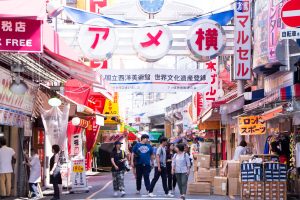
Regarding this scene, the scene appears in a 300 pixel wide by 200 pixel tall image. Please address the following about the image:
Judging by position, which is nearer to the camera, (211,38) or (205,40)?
(205,40)

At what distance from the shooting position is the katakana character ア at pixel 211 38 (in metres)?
22.8

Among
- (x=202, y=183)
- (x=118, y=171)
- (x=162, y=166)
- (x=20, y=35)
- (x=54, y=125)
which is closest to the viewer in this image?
(x=20, y=35)

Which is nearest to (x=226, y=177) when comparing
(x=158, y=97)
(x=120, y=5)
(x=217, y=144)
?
(x=120, y=5)

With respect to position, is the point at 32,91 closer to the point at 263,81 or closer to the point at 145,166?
the point at 145,166

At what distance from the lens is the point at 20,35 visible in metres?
12.6

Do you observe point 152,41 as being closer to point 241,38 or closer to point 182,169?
point 241,38

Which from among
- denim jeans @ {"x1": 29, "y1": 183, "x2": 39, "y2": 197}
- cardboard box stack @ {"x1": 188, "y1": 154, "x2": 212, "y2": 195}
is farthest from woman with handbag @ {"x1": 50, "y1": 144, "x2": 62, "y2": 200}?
cardboard box stack @ {"x1": 188, "y1": 154, "x2": 212, "y2": 195}

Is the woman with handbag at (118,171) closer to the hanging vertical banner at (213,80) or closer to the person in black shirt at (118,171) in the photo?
the person in black shirt at (118,171)

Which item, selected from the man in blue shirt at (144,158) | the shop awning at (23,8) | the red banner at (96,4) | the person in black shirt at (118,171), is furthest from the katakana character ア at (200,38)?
the red banner at (96,4)

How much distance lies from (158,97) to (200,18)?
8380 cm

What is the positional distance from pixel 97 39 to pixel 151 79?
2.81 metres

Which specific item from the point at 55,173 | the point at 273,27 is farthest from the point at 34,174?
the point at 273,27

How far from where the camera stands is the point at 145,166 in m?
20.8

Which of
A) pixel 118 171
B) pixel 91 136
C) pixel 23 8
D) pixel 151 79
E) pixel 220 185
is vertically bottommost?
pixel 220 185
